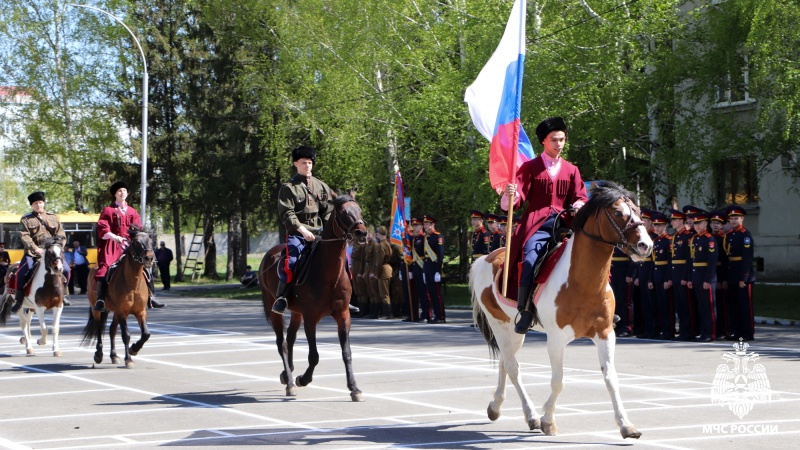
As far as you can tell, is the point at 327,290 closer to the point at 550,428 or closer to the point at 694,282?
the point at 550,428

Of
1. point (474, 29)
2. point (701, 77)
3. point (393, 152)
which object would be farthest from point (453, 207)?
point (701, 77)

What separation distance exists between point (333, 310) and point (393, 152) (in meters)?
27.7

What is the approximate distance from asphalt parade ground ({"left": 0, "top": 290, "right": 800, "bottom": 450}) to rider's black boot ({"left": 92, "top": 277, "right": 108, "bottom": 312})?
0.84m

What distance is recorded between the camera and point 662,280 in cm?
2053

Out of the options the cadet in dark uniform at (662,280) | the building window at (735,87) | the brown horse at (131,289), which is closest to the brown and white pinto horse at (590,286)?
the brown horse at (131,289)

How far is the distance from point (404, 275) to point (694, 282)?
905 centimetres

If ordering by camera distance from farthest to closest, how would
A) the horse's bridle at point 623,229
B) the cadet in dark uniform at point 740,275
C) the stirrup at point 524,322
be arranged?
the cadet in dark uniform at point 740,275 → the stirrup at point 524,322 → the horse's bridle at point 623,229

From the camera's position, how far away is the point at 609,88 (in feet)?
93.8

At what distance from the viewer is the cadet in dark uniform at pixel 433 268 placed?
2533cm

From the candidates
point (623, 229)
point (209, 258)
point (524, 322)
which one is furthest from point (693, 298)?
point (209, 258)

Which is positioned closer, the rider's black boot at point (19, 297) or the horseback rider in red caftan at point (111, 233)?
the horseback rider in red caftan at point (111, 233)

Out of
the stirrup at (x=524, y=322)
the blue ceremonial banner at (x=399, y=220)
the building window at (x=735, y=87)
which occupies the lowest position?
the stirrup at (x=524, y=322)

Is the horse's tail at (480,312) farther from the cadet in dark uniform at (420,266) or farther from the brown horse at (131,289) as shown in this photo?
the cadet in dark uniform at (420,266)

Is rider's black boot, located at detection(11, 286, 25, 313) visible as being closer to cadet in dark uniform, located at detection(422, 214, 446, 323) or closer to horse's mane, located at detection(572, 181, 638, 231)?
cadet in dark uniform, located at detection(422, 214, 446, 323)
